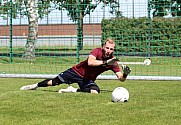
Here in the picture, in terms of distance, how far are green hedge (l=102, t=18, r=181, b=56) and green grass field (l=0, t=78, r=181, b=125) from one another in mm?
9104

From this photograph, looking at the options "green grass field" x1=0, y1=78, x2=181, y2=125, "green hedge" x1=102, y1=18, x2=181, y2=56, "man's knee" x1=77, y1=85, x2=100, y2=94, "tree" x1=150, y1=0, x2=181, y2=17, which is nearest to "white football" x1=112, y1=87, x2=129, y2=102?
"green grass field" x1=0, y1=78, x2=181, y2=125

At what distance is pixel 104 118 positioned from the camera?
681 cm

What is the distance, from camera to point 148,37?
19.0m

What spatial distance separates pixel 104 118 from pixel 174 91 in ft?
13.2

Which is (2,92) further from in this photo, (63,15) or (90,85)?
(63,15)

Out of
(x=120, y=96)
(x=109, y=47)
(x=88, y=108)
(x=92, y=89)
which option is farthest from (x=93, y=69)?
(x=88, y=108)

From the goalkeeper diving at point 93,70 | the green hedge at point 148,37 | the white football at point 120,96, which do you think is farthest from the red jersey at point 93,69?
the green hedge at point 148,37

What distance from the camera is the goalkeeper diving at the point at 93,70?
31.4ft

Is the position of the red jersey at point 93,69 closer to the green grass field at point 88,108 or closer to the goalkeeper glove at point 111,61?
the goalkeeper glove at point 111,61

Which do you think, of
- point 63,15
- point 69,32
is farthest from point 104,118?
point 69,32

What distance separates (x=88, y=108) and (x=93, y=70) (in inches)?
94.7

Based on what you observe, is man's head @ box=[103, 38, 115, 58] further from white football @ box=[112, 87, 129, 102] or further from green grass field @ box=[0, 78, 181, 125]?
white football @ box=[112, 87, 129, 102]

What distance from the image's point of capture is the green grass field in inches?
261

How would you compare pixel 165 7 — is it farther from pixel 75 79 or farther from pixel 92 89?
pixel 92 89
